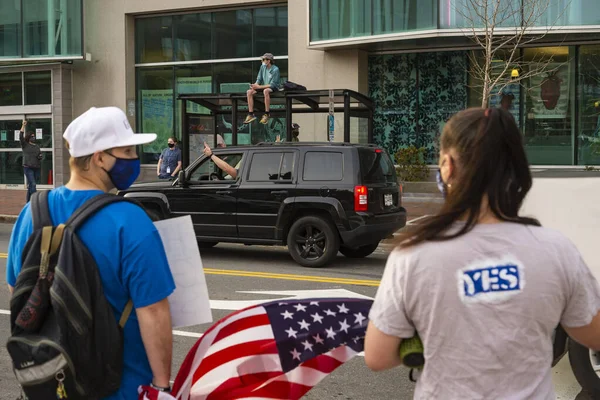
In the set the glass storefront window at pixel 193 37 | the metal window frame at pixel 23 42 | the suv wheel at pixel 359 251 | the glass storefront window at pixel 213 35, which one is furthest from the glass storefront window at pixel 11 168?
the suv wheel at pixel 359 251

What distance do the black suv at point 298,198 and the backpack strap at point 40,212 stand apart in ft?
27.1

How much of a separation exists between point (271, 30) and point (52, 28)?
750 centimetres

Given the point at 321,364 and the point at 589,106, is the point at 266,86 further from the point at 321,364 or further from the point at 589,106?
the point at 321,364

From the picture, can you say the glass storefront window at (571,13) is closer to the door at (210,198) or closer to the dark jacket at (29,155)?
the door at (210,198)

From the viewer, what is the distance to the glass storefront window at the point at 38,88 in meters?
26.1

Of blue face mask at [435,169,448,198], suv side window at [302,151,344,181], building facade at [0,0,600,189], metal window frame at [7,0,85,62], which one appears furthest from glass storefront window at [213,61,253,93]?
blue face mask at [435,169,448,198]

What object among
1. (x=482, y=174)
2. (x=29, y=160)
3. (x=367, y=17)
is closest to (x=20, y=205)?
(x=29, y=160)

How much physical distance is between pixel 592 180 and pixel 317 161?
6.21m

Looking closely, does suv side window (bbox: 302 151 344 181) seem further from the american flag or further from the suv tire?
the american flag

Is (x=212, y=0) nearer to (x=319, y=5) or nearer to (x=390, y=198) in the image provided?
(x=319, y=5)

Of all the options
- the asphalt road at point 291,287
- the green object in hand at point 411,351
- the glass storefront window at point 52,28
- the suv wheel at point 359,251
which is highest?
the glass storefront window at point 52,28

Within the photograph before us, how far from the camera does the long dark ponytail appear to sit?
203cm

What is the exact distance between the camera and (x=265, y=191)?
11383 mm

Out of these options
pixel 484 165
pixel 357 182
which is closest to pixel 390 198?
pixel 357 182
